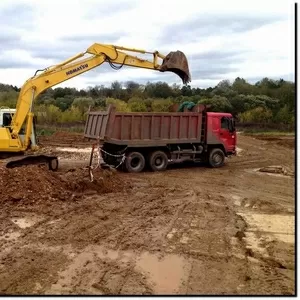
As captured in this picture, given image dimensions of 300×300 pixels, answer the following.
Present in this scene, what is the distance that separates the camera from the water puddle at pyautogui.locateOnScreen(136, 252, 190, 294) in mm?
5004

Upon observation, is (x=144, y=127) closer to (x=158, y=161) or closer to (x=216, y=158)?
(x=158, y=161)

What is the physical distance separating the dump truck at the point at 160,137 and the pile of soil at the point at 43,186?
3052mm

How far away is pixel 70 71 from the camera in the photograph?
583 inches

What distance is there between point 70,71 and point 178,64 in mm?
3894

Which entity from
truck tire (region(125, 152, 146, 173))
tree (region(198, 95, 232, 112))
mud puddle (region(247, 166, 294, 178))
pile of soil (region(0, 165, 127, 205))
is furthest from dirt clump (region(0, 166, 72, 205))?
tree (region(198, 95, 232, 112))

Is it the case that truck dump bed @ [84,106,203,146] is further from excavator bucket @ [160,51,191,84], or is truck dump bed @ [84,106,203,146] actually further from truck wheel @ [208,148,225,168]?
excavator bucket @ [160,51,191,84]

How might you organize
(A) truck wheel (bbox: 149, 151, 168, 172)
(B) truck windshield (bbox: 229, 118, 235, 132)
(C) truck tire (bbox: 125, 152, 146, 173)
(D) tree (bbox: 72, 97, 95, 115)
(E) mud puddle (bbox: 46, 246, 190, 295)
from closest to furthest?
(E) mud puddle (bbox: 46, 246, 190, 295), (C) truck tire (bbox: 125, 152, 146, 173), (A) truck wheel (bbox: 149, 151, 168, 172), (B) truck windshield (bbox: 229, 118, 235, 132), (D) tree (bbox: 72, 97, 95, 115)

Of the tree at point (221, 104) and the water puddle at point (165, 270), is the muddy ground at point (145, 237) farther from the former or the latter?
the tree at point (221, 104)

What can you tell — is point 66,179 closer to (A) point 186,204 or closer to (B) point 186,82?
(A) point 186,204

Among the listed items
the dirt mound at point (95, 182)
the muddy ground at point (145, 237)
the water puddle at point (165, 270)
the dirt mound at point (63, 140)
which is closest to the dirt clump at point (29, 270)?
the muddy ground at point (145, 237)

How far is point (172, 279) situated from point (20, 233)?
3201 mm

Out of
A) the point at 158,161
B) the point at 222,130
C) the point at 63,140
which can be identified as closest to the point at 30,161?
the point at 158,161

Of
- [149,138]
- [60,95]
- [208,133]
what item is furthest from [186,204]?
[60,95]

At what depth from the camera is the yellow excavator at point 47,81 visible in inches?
547
